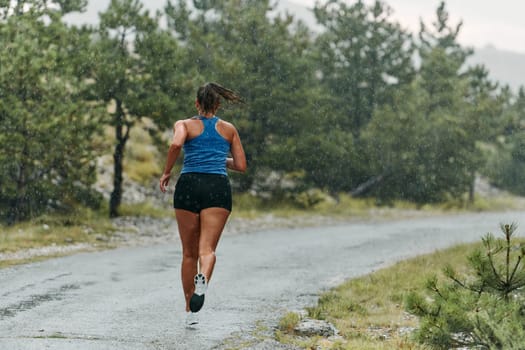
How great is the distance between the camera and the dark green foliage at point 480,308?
5344 millimetres

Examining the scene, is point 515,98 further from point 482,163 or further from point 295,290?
point 295,290

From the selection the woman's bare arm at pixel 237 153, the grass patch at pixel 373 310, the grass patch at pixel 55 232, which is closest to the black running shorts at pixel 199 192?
the woman's bare arm at pixel 237 153

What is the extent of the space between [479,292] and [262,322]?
8.75ft

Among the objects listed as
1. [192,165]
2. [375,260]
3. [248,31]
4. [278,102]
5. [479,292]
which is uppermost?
[248,31]

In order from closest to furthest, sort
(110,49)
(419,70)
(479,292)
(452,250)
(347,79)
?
(479,292) → (452,250) → (110,49) → (347,79) → (419,70)

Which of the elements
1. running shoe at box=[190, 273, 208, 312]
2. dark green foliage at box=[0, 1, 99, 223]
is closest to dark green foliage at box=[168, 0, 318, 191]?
dark green foliage at box=[0, 1, 99, 223]

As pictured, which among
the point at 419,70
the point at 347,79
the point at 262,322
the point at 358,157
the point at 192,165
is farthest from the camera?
the point at 419,70

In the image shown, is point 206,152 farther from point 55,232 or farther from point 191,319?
point 55,232

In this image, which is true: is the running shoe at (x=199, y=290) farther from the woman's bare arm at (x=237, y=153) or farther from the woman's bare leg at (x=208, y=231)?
the woman's bare arm at (x=237, y=153)

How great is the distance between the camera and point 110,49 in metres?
21.9

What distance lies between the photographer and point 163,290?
32.4ft

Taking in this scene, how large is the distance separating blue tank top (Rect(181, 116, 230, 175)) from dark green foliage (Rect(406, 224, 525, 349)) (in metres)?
2.14

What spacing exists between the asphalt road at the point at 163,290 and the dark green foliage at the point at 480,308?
1916 millimetres

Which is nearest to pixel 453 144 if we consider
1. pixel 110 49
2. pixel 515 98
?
pixel 515 98
